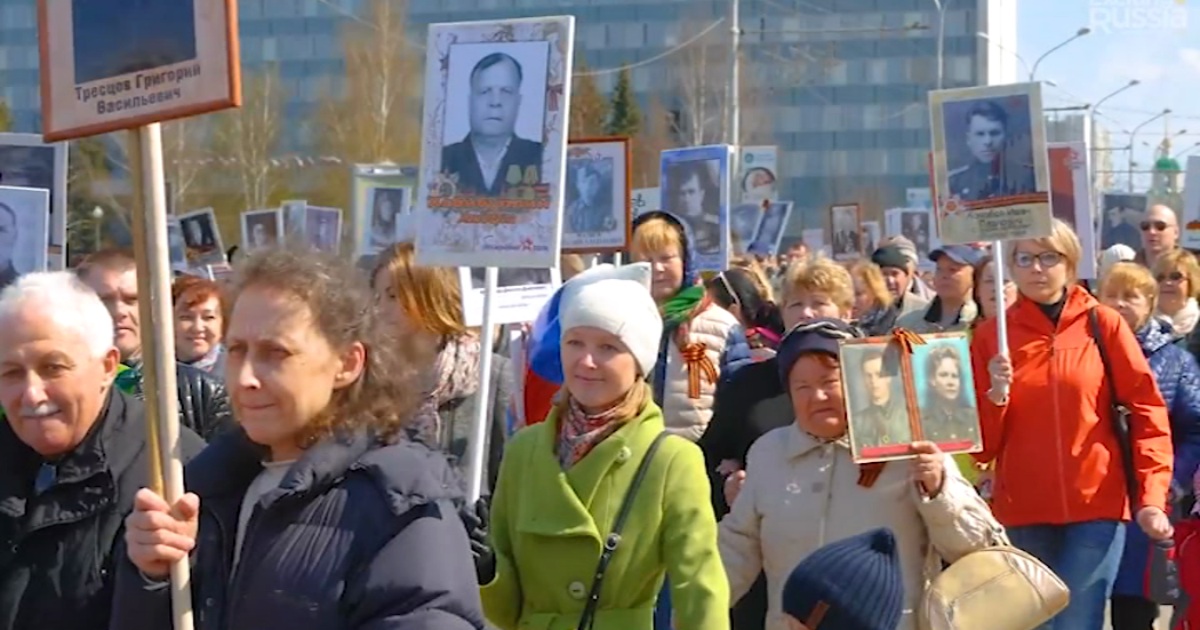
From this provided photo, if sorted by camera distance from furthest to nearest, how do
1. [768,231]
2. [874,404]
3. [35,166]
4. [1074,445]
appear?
[768,231]
[35,166]
[1074,445]
[874,404]

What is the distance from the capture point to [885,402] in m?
4.82

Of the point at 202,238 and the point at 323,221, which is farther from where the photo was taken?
the point at 323,221

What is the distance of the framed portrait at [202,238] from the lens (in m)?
17.2

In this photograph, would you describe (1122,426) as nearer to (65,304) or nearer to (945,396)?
(945,396)

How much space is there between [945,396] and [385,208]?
32.8ft

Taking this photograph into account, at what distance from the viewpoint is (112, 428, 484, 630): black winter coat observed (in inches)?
120

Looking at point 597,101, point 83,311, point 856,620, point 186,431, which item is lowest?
point 856,620

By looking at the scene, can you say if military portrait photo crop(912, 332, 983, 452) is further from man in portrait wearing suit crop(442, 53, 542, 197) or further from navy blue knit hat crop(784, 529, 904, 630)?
man in portrait wearing suit crop(442, 53, 542, 197)

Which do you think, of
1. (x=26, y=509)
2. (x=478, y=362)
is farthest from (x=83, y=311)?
(x=478, y=362)

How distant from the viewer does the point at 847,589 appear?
3.37 m

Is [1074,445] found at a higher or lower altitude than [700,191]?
lower

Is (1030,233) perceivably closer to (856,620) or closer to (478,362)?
(478,362)

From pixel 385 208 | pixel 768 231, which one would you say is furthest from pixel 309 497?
pixel 768 231

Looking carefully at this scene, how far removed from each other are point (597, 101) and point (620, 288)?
6014 cm
